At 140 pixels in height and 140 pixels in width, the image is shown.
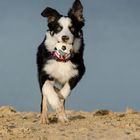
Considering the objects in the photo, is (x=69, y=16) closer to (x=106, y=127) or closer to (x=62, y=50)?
(x=62, y=50)

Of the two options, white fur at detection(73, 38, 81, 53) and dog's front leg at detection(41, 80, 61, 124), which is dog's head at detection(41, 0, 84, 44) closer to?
white fur at detection(73, 38, 81, 53)

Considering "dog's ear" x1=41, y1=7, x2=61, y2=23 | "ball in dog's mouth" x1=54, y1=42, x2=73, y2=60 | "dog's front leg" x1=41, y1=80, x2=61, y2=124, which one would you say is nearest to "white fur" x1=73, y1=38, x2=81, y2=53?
"ball in dog's mouth" x1=54, y1=42, x2=73, y2=60

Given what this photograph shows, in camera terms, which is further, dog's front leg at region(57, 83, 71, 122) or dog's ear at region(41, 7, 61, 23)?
dog's ear at region(41, 7, 61, 23)

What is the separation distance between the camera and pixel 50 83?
40.3 feet

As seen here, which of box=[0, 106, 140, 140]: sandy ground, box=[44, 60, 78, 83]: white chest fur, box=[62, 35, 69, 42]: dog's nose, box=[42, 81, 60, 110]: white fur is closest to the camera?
box=[0, 106, 140, 140]: sandy ground

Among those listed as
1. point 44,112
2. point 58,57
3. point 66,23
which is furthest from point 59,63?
point 44,112

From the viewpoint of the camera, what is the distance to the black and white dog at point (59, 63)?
1208 cm

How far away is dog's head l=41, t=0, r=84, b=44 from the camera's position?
11.8 meters

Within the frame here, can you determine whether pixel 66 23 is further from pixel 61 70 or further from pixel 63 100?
pixel 63 100

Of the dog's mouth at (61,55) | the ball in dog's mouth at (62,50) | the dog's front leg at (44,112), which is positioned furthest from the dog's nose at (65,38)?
the dog's front leg at (44,112)

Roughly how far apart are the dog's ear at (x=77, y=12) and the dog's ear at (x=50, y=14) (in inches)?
12.6

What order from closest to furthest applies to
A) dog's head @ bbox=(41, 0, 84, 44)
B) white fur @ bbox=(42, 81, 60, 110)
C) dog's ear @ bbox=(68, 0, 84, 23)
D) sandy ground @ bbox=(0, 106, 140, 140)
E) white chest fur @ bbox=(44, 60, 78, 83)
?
sandy ground @ bbox=(0, 106, 140, 140) < dog's head @ bbox=(41, 0, 84, 44) < white fur @ bbox=(42, 81, 60, 110) < white chest fur @ bbox=(44, 60, 78, 83) < dog's ear @ bbox=(68, 0, 84, 23)

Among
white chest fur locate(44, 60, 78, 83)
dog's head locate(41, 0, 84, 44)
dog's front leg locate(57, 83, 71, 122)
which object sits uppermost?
dog's head locate(41, 0, 84, 44)

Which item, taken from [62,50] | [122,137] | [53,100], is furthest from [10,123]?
[122,137]
